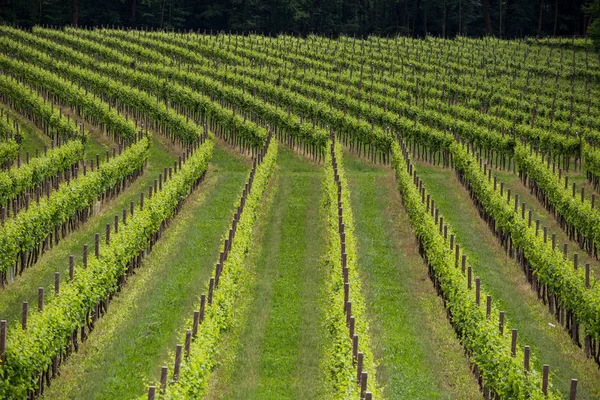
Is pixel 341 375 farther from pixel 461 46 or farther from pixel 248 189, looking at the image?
pixel 461 46

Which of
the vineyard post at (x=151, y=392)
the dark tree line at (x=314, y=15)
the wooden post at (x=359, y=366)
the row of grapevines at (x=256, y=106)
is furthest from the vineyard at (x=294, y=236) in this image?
the dark tree line at (x=314, y=15)

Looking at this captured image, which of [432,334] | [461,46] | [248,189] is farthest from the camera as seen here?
[461,46]

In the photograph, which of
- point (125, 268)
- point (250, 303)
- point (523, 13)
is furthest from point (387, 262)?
point (523, 13)

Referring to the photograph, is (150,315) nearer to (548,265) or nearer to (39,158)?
(548,265)

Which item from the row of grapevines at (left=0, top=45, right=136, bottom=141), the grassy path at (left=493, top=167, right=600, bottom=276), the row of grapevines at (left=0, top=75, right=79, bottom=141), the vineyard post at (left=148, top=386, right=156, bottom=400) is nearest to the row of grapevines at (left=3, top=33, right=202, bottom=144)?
the row of grapevines at (left=0, top=45, right=136, bottom=141)

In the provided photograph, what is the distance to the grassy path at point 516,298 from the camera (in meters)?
22.1

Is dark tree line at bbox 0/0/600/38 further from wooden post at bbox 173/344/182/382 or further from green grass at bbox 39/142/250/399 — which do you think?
wooden post at bbox 173/344/182/382

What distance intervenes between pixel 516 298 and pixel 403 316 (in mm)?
A: 4273

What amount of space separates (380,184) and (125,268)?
18.4m

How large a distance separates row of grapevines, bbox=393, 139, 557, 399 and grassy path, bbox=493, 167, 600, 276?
3.97m

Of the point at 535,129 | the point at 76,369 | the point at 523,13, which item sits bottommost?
the point at 76,369

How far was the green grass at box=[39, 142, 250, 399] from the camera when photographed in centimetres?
2023

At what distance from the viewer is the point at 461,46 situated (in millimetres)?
81812

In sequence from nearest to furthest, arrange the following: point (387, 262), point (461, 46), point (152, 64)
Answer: point (387, 262), point (152, 64), point (461, 46)
